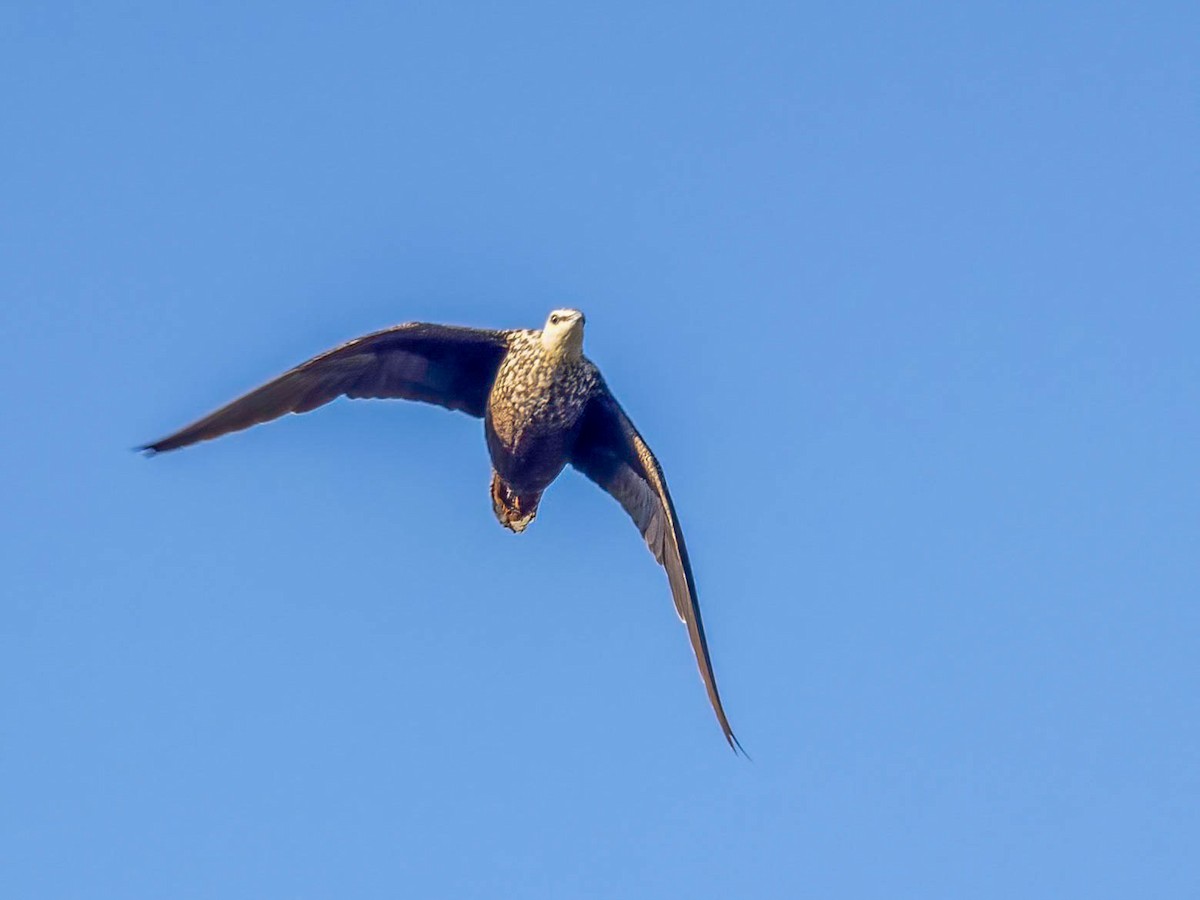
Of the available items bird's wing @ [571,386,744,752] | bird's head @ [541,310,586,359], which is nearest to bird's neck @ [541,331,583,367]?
bird's head @ [541,310,586,359]

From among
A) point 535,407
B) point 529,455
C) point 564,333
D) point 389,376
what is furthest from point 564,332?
point 389,376

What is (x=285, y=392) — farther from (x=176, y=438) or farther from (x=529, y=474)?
(x=529, y=474)

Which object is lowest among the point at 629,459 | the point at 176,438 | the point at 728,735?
the point at 728,735

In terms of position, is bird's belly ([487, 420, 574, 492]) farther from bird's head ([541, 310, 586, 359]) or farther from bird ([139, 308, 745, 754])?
bird's head ([541, 310, 586, 359])

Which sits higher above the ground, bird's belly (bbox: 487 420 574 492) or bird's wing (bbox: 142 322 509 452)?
bird's wing (bbox: 142 322 509 452)

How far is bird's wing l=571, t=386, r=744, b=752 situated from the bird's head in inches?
31.8

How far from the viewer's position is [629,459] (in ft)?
58.7

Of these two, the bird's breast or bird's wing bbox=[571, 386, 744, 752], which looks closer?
the bird's breast

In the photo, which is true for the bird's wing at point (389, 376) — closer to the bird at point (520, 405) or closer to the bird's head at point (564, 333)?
the bird at point (520, 405)

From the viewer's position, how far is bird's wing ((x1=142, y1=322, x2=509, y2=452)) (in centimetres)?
1634

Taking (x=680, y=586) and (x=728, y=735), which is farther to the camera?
(x=680, y=586)

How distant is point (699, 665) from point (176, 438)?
549cm

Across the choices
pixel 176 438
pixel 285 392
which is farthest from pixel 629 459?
pixel 176 438

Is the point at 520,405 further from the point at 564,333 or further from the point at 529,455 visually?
the point at 564,333
